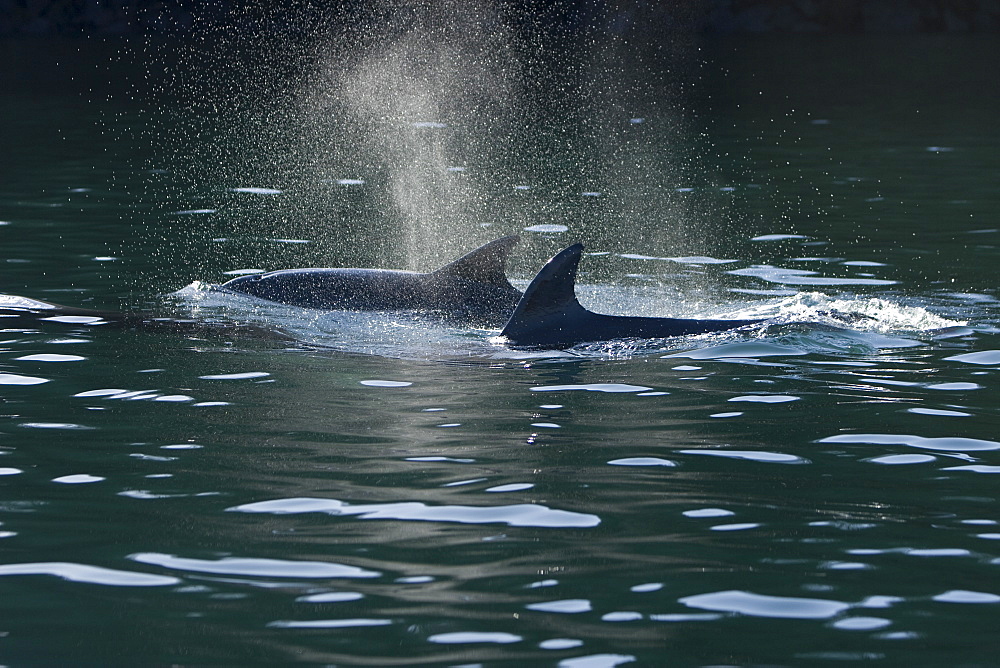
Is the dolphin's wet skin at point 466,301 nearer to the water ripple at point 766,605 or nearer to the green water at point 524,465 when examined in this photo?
the green water at point 524,465

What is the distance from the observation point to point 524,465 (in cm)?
878

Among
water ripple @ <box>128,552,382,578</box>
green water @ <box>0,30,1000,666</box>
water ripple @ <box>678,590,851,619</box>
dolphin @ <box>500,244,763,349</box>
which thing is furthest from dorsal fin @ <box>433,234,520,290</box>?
water ripple @ <box>678,590,851,619</box>

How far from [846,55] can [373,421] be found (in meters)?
51.5

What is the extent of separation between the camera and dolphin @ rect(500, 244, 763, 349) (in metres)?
12.1

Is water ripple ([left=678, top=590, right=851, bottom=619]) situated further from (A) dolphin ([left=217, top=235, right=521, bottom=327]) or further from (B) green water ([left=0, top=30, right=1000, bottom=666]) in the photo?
(A) dolphin ([left=217, top=235, right=521, bottom=327])

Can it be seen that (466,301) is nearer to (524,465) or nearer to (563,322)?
(563,322)

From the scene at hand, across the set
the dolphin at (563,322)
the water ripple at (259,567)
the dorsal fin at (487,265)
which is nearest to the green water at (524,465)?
the water ripple at (259,567)

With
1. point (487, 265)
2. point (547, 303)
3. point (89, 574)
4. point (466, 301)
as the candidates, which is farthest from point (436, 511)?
point (487, 265)

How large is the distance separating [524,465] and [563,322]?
3600mm

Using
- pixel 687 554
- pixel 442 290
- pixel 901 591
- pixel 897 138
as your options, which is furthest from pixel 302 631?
pixel 897 138

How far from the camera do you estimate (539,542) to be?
291 inches

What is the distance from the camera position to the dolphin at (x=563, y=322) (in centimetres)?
1209

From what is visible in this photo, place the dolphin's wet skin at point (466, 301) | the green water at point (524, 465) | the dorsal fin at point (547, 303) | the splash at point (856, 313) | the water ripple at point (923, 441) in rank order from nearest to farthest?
the green water at point (524, 465) → the water ripple at point (923, 441) → the dorsal fin at point (547, 303) → the dolphin's wet skin at point (466, 301) → the splash at point (856, 313)

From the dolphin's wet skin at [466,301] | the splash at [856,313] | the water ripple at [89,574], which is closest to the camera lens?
the water ripple at [89,574]
